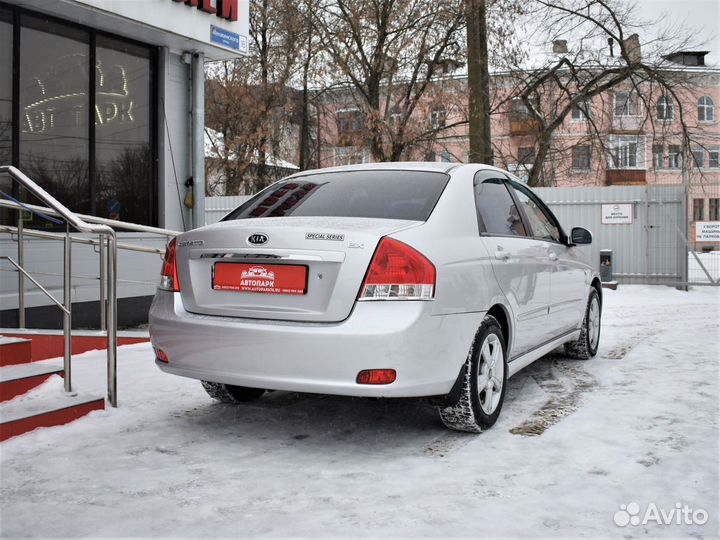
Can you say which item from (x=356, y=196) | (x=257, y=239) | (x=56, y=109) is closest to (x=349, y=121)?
(x=56, y=109)

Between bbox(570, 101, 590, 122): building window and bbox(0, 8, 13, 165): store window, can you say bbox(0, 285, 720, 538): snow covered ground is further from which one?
bbox(570, 101, 590, 122): building window

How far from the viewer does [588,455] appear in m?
3.93

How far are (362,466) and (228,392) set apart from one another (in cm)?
153

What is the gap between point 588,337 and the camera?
6938 mm

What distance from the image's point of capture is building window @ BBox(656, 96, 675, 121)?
61.8ft

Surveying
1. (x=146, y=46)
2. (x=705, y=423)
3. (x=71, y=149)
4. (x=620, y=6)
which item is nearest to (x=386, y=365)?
(x=705, y=423)

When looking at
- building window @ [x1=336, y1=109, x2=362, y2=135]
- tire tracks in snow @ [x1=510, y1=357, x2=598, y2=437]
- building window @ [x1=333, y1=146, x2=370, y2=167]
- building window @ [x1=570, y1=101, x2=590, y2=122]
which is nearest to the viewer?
tire tracks in snow @ [x1=510, y1=357, x2=598, y2=437]

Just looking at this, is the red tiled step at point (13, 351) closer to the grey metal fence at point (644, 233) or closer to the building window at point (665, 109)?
the grey metal fence at point (644, 233)

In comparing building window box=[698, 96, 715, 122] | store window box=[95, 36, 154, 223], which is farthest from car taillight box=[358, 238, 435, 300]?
building window box=[698, 96, 715, 122]

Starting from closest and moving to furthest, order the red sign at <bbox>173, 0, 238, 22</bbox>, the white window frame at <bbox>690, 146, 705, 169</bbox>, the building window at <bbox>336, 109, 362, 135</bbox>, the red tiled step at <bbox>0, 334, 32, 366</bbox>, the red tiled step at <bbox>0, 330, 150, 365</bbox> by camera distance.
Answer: the red tiled step at <bbox>0, 334, 32, 366</bbox>, the red tiled step at <bbox>0, 330, 150, 365</bbox>, the red sign at <bbox>173, 0, 238, 22</bbox>, the white window frame at <bbox>690, 146, 705, 169</bbox>, the building window at <bbox>336, 109, 362, 135</bbox>

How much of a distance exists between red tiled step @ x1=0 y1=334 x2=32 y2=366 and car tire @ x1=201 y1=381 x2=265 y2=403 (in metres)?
1.25

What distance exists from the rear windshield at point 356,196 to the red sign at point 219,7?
5.14 meters

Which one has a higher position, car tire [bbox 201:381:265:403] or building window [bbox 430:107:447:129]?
building window [bbox 430:107:447:129]

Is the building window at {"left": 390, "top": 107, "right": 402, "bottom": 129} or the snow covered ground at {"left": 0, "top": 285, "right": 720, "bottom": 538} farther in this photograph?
the building window at {"left": 390, "top": 107, "right": 402, "bottom": 129}
